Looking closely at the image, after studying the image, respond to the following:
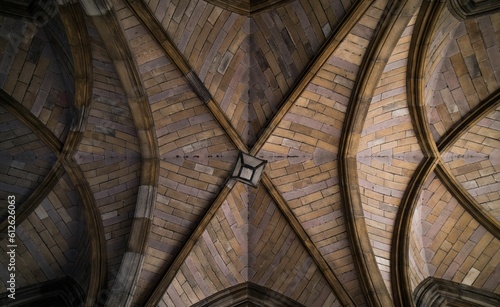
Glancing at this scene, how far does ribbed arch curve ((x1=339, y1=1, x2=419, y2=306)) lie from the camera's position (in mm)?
10734

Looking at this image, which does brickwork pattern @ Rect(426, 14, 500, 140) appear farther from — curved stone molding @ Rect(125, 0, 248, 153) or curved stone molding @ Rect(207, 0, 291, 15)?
curved stone molding @ Rect(125, 0, 248, 153)

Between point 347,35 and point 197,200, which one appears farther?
point 197,200

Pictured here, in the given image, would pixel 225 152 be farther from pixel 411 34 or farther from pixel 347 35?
pixel 411 34

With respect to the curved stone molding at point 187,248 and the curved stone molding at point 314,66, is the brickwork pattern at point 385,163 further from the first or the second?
the curved stone molding at point 187,248

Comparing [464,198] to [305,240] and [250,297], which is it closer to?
[305,240]

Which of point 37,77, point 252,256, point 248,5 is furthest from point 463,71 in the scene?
point 37,77

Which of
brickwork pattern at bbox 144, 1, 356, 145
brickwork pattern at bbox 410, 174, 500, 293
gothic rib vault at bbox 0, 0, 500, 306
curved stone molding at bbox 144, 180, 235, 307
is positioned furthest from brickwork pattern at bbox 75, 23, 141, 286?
brickwork pattern at bbox 410, 174, 500, 293

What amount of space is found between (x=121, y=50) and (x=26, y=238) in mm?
4125

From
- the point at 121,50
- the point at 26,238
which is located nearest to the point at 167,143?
the point at 121,50

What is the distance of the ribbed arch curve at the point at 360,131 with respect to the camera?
10.7 m

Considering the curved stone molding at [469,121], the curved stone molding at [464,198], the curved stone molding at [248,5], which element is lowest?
the curved stone molding at [464,198]

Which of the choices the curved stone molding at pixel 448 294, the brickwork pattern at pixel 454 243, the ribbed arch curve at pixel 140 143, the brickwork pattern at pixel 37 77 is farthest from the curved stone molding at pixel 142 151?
the brickwork pattern at pixel 454 243

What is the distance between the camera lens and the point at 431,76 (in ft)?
39.0

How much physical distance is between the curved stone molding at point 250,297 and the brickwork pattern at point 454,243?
9.60ft
